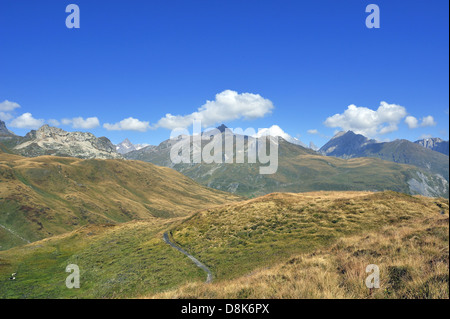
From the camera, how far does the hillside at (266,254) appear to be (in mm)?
12391

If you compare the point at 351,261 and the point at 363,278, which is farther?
the point at 351,261

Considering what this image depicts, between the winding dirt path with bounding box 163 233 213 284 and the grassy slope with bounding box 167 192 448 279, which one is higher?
the grassy slope with bounding box 167 192 448 279

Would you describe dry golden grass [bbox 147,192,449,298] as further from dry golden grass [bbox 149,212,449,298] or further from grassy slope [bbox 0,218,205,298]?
grassy slope [bbox 0,218,205,298]

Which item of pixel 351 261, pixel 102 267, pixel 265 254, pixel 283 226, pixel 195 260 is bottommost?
pixel 102 267

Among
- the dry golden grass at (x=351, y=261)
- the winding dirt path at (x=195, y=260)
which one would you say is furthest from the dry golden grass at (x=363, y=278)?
the winding dirt path at (x=195, y=260)

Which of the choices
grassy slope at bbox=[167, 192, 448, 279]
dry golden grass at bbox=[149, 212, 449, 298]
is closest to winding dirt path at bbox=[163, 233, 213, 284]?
grassy slope at bbox=[167, 192, 448, 279]

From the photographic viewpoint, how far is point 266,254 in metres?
35.9

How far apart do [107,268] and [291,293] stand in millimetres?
49928

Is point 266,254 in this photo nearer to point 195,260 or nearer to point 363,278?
point 195,260

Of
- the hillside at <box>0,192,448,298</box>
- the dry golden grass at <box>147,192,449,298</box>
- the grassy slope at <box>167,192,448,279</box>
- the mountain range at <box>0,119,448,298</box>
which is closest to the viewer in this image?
the dry golden grass at <box>147,192,449,298</box>

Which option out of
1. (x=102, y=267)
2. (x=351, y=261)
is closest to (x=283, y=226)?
(x=351, y=261)

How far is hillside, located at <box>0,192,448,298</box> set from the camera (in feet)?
40.7

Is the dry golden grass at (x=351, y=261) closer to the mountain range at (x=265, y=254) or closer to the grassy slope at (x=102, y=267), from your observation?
the mountain range at (x=265, y=254)

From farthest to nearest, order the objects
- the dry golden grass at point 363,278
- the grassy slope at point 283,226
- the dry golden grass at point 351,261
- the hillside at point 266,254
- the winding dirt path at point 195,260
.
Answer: the grassy slope at point 283,226 < the winding dirt path at point 195,260 < the hillside at point 266,254 < the dry golden grass at point 351,261 < the dry golden grass at point 363,278
